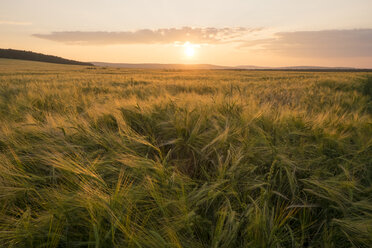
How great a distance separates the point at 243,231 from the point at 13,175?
110 cm

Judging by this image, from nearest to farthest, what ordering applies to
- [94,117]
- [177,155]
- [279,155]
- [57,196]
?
[57,196]
[279,155]
[177,155]
[94,117]

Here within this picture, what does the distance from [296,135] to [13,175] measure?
187 cm

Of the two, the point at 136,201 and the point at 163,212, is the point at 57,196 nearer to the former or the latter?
the point at 136,201

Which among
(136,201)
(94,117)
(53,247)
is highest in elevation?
(94,117)

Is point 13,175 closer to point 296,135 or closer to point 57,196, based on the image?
point 57,196

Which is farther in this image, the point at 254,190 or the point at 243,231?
the point at 254,190

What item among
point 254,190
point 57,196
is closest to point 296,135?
point 254,190

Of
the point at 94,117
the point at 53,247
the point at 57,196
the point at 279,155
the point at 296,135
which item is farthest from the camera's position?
the point at 94,117

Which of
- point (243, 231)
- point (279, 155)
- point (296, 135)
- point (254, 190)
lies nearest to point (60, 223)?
point (243, 231)

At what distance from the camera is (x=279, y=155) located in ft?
3.78

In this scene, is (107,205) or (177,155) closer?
(107,205)

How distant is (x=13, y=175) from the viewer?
37.8 inches

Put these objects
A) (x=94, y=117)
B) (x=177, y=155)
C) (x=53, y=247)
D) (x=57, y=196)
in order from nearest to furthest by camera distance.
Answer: (x=53, y=247) < (x=57, y=196) < (x=177, y=155) < (x=94, y=117)

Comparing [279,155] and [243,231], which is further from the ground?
[279,155]
